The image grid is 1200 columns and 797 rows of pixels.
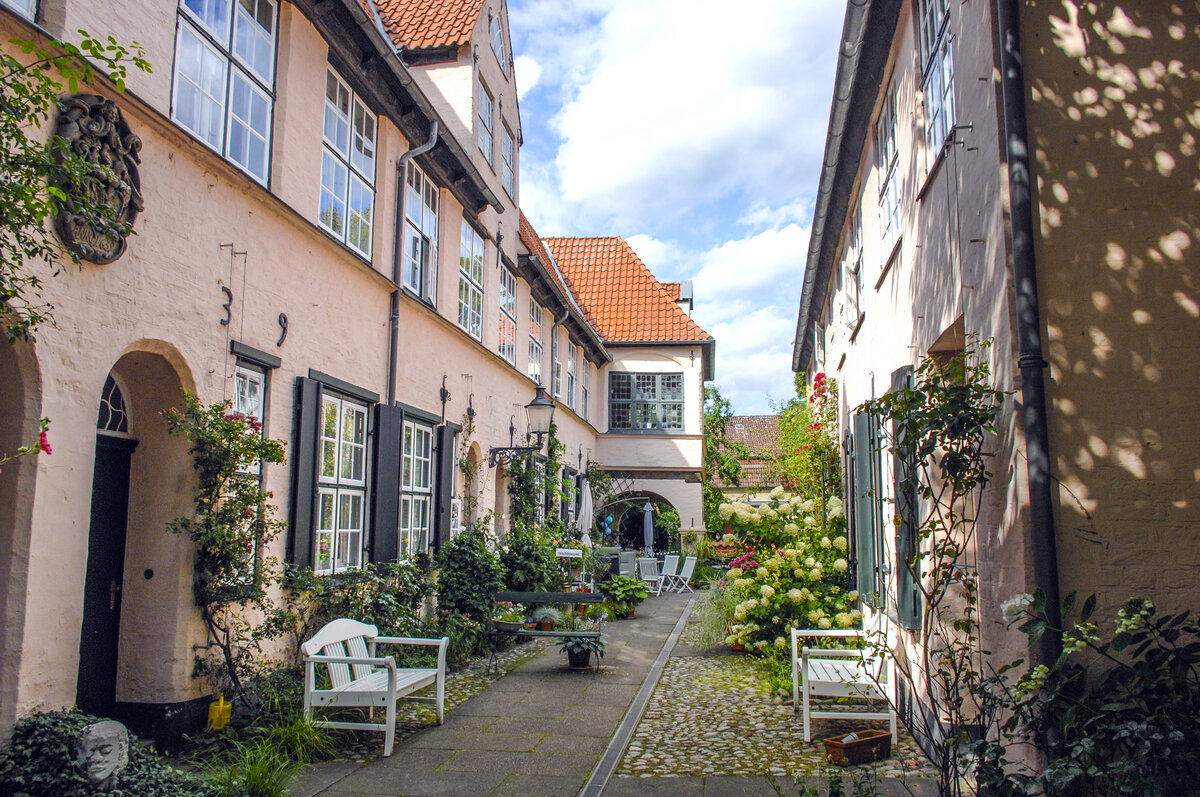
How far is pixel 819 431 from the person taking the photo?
45.3 ft

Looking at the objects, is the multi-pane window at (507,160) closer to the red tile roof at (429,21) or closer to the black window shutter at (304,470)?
the red tile roof at (429,21)

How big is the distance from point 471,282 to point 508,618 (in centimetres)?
501

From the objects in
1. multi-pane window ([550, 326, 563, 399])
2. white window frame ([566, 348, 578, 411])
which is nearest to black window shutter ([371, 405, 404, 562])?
multi-pane window ([550, 326, 563, 399])

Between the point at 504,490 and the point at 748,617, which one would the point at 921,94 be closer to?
the point at 748,617

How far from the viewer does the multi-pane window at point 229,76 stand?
20.0 ft

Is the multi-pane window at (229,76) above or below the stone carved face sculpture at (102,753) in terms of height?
above

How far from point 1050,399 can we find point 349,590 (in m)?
6.06

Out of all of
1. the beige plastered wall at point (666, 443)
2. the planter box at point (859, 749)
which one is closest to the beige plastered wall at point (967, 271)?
the planter box at point (859, 749)

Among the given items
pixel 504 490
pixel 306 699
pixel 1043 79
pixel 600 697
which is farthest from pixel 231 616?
pixel 504 490

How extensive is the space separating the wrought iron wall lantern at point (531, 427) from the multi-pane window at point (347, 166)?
5.26m

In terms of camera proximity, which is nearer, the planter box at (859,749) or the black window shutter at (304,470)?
the planter box at (859,749)

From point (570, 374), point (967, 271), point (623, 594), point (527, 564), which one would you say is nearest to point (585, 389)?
point (570, 374)

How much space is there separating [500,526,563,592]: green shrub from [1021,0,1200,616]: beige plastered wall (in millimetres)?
8888

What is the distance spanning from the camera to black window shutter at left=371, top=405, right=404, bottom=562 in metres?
8.88
